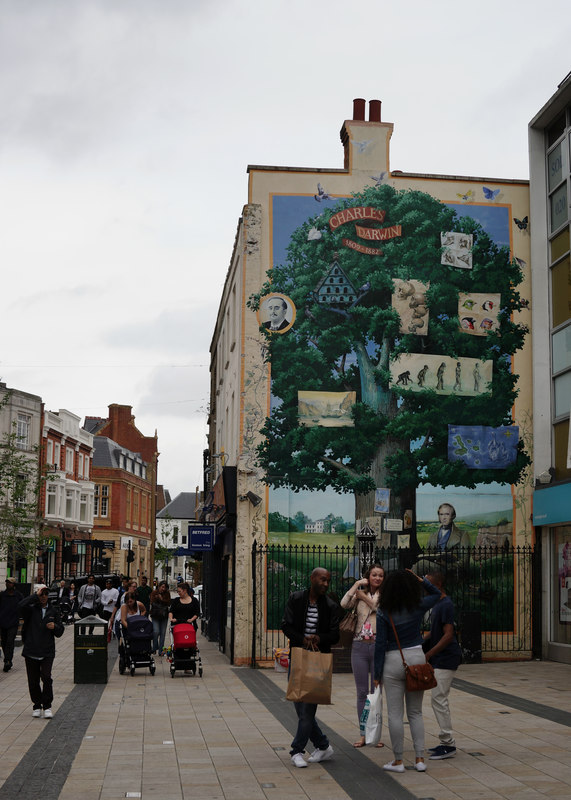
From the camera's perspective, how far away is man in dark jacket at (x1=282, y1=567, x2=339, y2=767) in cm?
913

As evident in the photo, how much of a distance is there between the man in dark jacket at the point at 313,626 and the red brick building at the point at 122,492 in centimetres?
5264

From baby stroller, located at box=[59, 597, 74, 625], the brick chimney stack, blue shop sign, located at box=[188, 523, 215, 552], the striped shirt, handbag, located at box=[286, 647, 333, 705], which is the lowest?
baby stroller, located at box=[59, 597, 74, 625]

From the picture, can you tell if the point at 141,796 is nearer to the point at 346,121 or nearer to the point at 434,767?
the point at 434,767

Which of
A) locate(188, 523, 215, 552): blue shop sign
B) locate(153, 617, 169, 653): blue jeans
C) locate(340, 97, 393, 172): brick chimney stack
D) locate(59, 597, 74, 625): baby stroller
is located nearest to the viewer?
locate(153, 617, 169, 653): blue jeans

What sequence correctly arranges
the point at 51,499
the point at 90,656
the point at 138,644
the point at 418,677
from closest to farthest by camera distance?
the point at 418,677
the point at 90,656
the point at 138,644
the point at 51,499

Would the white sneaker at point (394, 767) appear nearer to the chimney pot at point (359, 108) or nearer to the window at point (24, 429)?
the chimney pot at point (359, 108)

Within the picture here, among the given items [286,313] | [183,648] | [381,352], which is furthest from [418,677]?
[286,313]

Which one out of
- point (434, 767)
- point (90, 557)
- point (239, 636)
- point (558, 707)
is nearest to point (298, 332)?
point (239, 636)

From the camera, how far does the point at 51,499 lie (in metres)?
55.1

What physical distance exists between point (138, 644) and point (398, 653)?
10008mm

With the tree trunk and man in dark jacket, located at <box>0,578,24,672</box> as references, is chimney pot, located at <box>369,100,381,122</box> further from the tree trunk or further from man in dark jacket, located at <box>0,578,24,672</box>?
man in dark jacket, located at <box>0,578,24,672</box>

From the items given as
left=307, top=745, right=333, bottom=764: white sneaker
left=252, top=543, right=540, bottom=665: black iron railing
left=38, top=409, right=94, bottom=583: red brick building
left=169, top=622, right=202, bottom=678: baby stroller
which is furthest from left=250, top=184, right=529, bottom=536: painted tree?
left=38, top=409, right=94, bottom=583: red brick building

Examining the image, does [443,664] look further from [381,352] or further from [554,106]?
[554,106]

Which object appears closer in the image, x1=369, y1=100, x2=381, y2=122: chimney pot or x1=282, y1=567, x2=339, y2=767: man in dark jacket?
x1=282, y1=567, x2=339, y2=767: man in dark jacket
